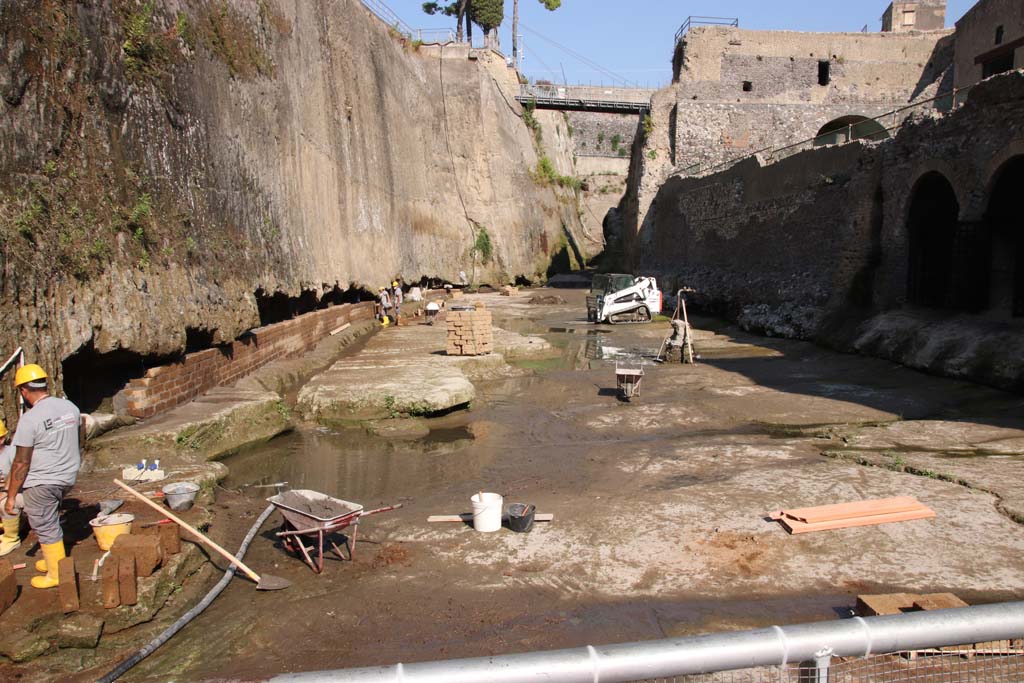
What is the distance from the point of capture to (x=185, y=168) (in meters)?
10.5

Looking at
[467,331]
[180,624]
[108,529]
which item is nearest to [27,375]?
[108,529]

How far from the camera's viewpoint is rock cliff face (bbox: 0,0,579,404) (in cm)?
691

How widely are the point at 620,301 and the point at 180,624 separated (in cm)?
2037

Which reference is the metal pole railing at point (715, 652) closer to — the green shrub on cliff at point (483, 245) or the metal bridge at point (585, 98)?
the green shrub on cliff at point (483, 245)

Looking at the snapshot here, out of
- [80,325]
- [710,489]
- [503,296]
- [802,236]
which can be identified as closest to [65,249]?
[80,325]

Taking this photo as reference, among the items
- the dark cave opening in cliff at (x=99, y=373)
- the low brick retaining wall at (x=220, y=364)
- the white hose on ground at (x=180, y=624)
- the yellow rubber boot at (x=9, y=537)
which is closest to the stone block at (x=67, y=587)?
the white hose on ground at (x=180, y=624)

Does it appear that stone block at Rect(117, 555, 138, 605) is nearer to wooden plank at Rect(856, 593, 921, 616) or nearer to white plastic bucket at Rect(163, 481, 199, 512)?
Result: white plastic bucket at Rect(163, 481, 199, 512)

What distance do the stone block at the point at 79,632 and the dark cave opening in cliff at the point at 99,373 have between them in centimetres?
363

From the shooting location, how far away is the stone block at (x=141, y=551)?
484 centimetres

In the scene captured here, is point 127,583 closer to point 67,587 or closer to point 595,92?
point 67,587

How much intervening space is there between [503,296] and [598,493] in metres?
26.2

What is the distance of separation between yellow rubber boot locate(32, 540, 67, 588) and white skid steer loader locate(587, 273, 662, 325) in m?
19.9

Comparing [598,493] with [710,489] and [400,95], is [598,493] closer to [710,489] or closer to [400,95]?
[710,489]

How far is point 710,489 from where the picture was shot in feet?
23.1
